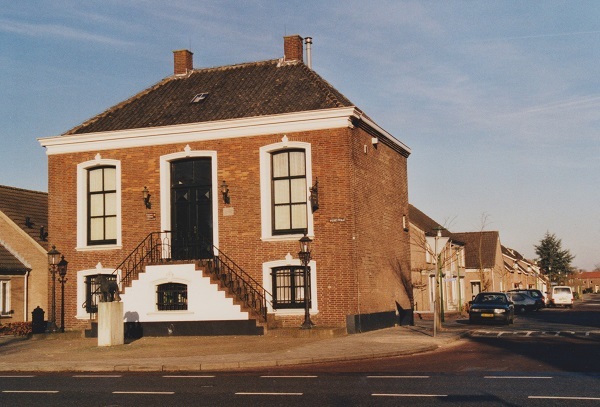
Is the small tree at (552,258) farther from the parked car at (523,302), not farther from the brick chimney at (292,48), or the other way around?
the brick chimney at (292,48)

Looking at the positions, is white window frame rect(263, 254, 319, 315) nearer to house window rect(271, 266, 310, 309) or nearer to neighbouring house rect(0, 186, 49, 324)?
house window rect(271, 266, 310, 309)

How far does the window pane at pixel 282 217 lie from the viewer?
88.1ft

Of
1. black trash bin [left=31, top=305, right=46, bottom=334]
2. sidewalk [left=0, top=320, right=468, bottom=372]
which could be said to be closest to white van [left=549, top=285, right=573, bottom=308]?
sidewalk [left=0, top=320, right=468, bottom=372]

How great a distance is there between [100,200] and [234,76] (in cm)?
771

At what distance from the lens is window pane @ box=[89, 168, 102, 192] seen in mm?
29531

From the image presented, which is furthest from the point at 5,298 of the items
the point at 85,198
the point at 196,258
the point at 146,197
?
the point at 196,258

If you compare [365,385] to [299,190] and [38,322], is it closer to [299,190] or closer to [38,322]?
[299,190]

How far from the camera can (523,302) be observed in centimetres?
5325

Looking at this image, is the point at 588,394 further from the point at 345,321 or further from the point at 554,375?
the point at 345,321

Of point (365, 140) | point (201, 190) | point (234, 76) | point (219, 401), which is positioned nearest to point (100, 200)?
point (201, 190)

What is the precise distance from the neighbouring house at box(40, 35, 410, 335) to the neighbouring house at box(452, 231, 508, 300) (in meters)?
38.5

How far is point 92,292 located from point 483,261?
5014 centimetres

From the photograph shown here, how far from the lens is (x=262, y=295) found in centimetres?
2644

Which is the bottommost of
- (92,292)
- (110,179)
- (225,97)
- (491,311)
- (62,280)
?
(491,311)
